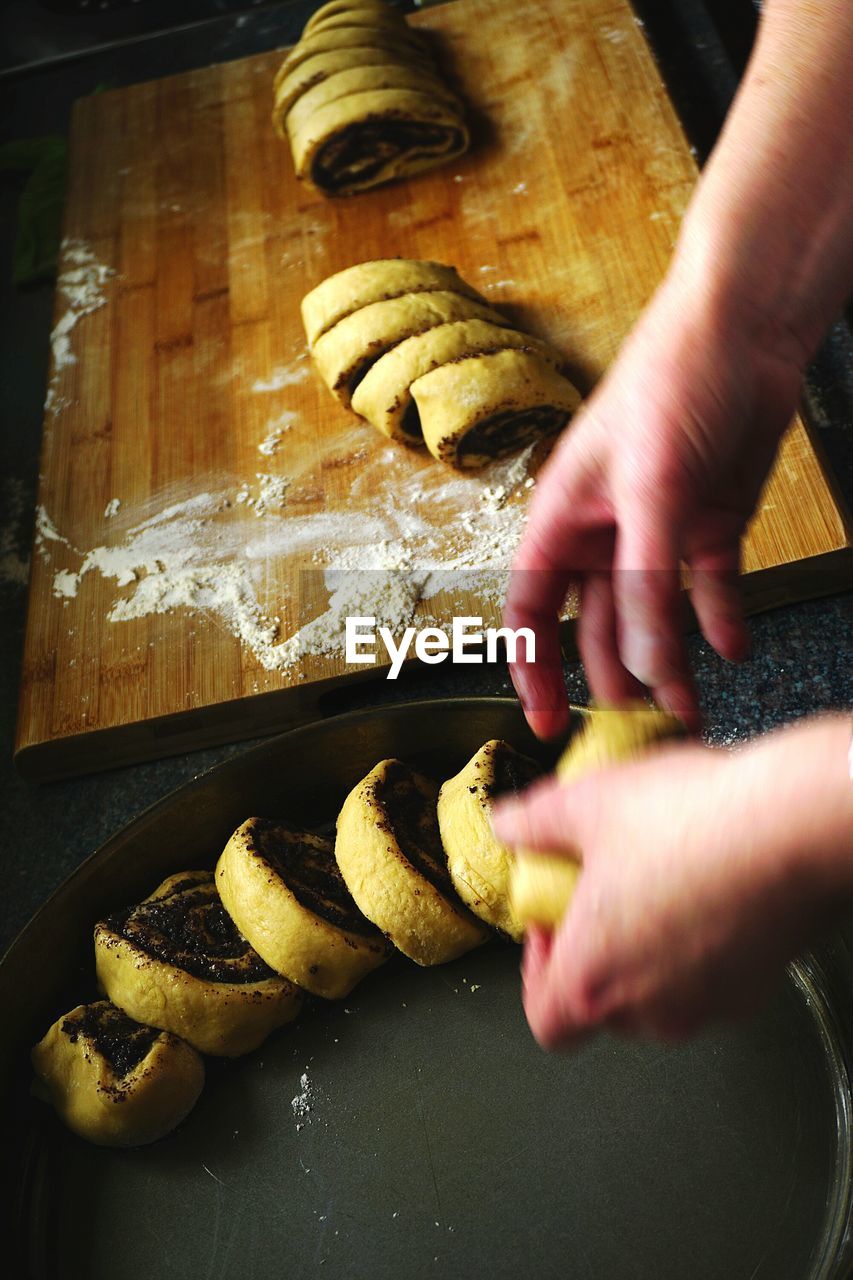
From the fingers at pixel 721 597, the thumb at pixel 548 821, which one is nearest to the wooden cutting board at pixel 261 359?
the fingers at pixel 721 597

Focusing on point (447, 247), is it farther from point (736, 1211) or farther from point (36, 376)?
point (736, 1211)

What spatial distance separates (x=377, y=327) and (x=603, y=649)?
2.28 feet

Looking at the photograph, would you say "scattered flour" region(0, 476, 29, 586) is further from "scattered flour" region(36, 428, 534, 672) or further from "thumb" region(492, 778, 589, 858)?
"thumb" region(492, 778, 589, 858)

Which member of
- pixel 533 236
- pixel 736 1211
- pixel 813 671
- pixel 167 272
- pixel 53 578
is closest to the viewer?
pixel 736 1211

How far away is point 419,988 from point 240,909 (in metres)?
0.19

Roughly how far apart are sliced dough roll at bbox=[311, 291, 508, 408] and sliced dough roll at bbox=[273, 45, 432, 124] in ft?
1.90

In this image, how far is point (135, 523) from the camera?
1529 millimetres

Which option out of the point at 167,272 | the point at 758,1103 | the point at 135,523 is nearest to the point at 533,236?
the point at 167,272

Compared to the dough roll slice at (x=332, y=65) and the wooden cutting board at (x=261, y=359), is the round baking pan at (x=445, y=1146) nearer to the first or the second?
the wooden cutting board at (x=261, y=359)

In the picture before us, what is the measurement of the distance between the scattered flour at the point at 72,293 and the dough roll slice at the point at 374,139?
0.40m

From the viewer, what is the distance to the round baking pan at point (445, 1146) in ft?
2.91

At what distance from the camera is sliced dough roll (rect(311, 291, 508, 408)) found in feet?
4.87

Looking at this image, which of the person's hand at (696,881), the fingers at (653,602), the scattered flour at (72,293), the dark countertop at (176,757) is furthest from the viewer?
the scattered flour at (72,293)

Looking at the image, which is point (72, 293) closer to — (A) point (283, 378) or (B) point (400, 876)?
(A) point (283, 378)
